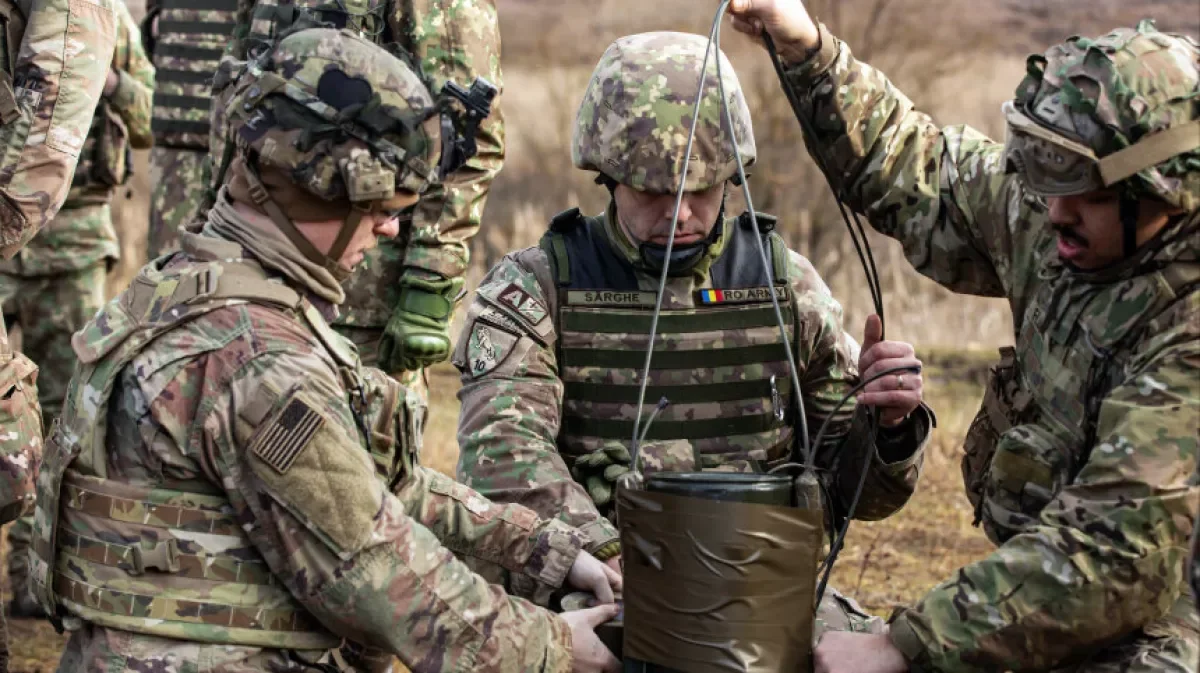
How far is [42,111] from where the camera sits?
209 inches

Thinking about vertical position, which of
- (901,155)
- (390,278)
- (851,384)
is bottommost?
(390,278)

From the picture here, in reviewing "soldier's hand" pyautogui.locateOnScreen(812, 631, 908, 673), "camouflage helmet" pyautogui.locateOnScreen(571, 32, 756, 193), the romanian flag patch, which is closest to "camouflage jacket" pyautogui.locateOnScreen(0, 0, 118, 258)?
"camouflage helmet" pyautogui.locateOnScreen(571, 32, 756, 193)

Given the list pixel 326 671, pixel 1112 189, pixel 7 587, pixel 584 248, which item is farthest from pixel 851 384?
pixel 7 587

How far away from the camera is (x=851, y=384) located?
5.02 metres

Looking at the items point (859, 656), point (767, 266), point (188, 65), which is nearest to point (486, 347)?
point (767, 266)

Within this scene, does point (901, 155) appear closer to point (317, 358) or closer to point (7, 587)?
point (317, 358)

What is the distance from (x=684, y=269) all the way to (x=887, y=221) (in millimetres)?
598

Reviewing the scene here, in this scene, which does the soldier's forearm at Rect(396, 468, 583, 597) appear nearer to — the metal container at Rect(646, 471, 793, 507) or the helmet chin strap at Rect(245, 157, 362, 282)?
the metal container at Rect(646, 471, 793, 507)

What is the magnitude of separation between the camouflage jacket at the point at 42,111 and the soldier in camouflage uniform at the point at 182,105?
239 centimetres

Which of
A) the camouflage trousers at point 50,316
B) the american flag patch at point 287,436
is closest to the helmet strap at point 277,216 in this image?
the american flag patch at point 287,436

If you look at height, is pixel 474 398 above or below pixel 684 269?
below

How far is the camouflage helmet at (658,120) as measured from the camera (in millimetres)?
4742

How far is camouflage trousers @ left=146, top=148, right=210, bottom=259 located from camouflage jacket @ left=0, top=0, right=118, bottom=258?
2376 millimetres

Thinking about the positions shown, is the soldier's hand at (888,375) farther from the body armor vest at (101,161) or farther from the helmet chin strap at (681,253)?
the body armor vest at (101,161)
